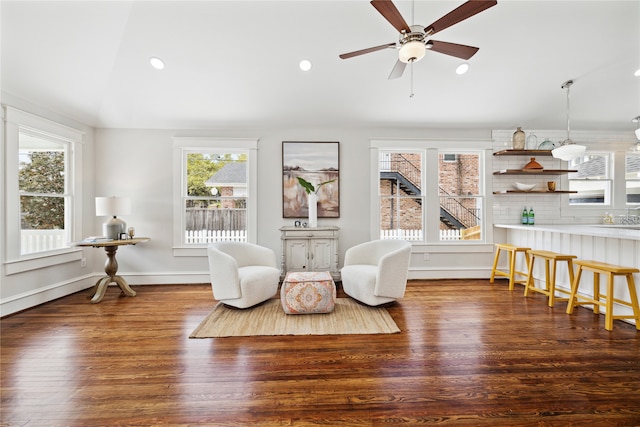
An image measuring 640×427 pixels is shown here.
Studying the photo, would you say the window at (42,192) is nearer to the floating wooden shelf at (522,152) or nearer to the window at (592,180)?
the floating wooden shelf at (522,152)

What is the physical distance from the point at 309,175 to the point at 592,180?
4929mm

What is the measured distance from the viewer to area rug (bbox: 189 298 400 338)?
2854mm

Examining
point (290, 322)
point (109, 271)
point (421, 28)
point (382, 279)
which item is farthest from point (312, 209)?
point (109, 271)

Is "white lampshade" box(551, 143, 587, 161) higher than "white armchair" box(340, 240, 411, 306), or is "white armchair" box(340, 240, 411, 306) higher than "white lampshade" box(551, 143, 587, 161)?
"white lampshade" box(551, 143, 587, 161)

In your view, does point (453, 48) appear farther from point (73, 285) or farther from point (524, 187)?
point (73, 285)

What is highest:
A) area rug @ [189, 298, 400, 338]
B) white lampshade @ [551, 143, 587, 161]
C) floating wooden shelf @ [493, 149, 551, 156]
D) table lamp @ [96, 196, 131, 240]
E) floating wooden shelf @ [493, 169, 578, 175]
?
floating wooden shelf @ [493, 149, 551, 156]

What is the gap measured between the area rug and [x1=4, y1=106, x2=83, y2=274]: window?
2.35 metres

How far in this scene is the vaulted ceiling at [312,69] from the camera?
3.14 metres

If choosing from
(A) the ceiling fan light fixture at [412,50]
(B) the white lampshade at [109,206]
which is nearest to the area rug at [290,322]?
(B) the white lampshade at [109,206]

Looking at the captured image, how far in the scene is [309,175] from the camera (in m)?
4.84

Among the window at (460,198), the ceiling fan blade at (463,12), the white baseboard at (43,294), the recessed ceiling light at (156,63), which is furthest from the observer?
the window at (460,198)

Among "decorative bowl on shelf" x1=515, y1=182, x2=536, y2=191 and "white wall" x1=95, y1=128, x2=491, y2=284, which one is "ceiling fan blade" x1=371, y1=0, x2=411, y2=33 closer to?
"white wall" x1=95, y1=128, x2=491, y2=284

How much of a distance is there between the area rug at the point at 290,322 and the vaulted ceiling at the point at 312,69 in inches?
116

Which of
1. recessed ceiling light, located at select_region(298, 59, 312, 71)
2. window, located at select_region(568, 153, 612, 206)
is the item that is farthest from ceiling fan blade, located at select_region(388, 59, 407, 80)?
window, located at select_region(568, 153, 612, 206)
